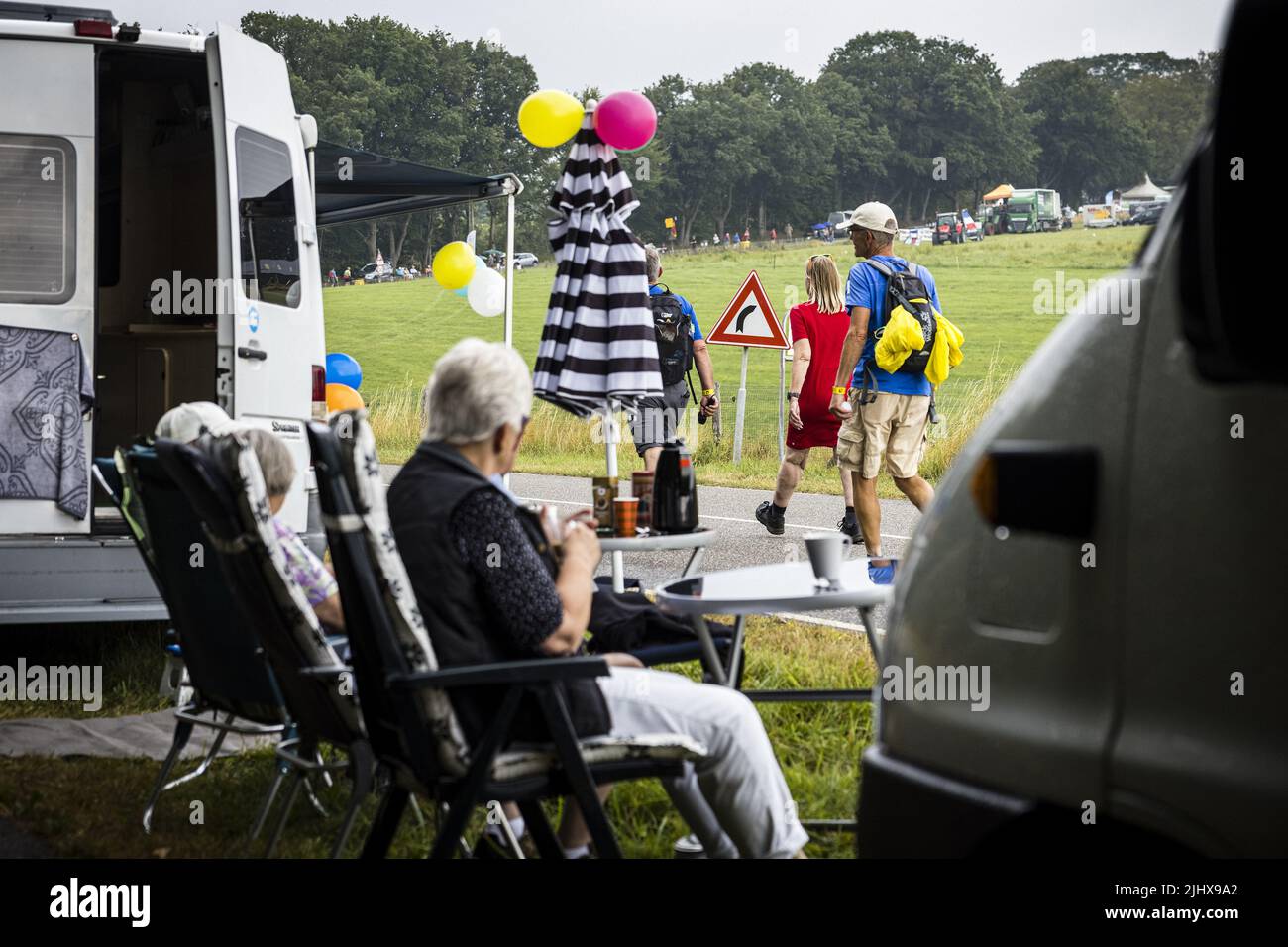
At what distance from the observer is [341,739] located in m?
3.79

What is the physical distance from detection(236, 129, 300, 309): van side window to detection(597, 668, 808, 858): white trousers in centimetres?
413

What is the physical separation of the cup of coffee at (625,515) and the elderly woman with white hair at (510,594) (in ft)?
5.01

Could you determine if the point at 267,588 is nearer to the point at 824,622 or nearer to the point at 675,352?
the point at 824,622

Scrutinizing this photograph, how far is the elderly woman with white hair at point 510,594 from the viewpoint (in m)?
3.30

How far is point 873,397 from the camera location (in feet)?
29.3

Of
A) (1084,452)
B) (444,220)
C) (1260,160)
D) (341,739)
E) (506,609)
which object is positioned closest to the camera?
(1260,160)

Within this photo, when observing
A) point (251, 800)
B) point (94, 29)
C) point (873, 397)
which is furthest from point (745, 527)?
point (251, 800)

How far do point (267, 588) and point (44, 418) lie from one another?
3.86 m

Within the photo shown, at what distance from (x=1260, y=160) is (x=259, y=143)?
6370 millimetres

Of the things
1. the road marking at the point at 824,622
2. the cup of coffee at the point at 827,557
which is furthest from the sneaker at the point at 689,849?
the road marking at the point at 824,622

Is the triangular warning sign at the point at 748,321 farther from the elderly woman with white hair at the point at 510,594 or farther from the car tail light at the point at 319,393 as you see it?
the elderly woman with white hair at the point at 510,594

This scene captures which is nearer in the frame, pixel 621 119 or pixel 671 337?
pixel 621 119
